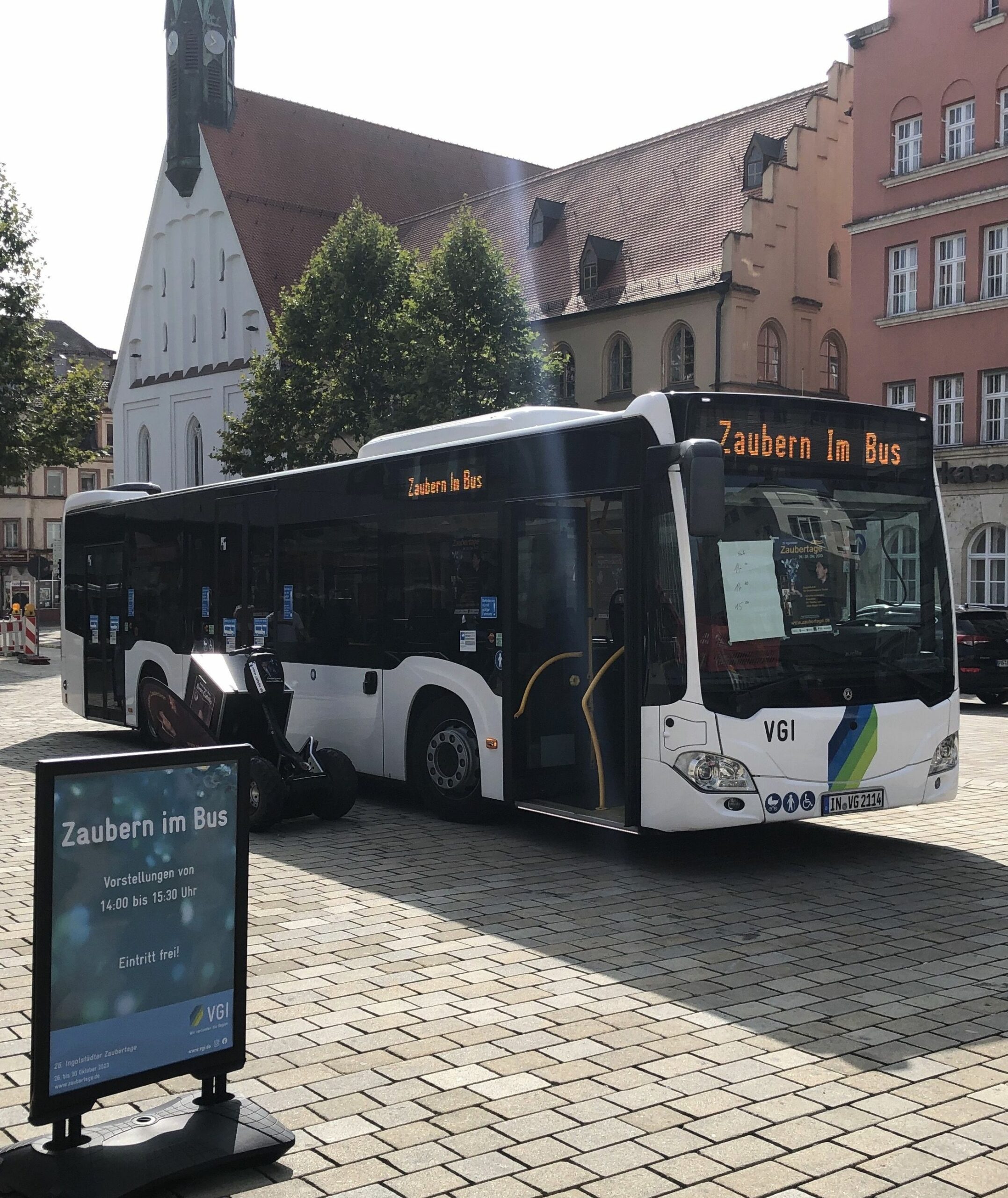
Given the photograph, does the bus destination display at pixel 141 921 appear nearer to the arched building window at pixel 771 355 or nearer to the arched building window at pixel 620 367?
the arched building window at pixel 771 355

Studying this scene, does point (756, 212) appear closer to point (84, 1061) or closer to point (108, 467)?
point (84, 1061)

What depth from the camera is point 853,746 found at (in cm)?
889

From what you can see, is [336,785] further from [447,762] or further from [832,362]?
[832,362]

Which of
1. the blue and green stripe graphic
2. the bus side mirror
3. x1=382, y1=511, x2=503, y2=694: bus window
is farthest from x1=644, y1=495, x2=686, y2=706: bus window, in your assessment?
x1=382, y1=511, x2=503, y2=694: bus window

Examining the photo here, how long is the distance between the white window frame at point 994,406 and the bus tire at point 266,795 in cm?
2807

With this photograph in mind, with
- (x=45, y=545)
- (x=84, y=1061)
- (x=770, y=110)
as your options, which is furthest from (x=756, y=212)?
(x=45, y=545)

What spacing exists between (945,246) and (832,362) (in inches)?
481

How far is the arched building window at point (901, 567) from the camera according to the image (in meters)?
9.23

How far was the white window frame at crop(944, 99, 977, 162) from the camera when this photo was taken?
3559cm

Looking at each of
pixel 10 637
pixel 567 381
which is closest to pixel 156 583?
pixel 10 637

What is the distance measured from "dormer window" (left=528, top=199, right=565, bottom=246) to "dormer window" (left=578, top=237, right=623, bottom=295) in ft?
14.9

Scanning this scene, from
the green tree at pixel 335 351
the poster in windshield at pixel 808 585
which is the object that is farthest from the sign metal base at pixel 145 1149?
the green tree at pixel 335 351

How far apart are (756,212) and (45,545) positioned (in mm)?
55856

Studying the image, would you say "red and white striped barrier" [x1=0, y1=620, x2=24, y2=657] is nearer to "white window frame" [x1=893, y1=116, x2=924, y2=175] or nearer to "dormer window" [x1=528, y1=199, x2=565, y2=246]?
"dormer window" [x1=528, y1=199, x2=565, y2=246]
